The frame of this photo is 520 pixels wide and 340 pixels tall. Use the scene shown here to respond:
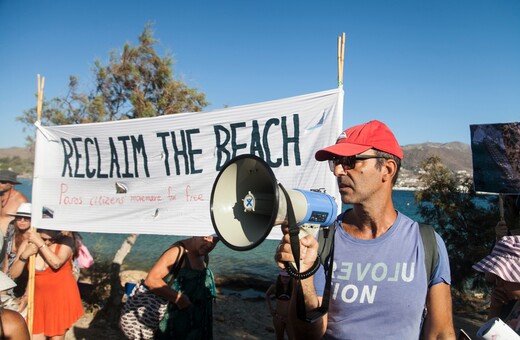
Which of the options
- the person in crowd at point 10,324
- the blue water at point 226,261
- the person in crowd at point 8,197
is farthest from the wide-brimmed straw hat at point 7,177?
the blue water at point 226,261

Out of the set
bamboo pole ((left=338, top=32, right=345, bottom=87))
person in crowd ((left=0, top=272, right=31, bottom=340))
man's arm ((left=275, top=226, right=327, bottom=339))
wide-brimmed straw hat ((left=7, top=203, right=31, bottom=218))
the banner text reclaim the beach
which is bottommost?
person in crowd ((left=0, top=272, right=31, bottom=340))

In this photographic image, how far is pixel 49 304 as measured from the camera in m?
3.93

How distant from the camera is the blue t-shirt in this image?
1.67 meters

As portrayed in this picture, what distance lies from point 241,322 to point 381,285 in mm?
5924

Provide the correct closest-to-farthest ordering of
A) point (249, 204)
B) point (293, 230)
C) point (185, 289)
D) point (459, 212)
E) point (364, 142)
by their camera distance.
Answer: point (293, 230), point (249, 204), point (364, 142), point (185, 289), point (459, 212)

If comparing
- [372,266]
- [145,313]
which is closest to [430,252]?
[372,266]

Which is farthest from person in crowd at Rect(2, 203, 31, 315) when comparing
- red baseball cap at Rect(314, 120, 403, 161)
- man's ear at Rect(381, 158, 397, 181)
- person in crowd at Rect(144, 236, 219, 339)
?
man's ear at Rect(381, 158, 397, 181)

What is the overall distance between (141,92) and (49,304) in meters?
4.89

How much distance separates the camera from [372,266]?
5.64 feet

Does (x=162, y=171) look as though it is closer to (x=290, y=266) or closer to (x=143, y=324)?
(x=143, y=324)

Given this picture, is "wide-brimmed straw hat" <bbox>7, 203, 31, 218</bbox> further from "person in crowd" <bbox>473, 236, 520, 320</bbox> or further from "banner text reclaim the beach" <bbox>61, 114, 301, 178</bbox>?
"person in crowd" <bbox>473, 236, 520, 320</bbox>

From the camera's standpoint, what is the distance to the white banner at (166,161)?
3285 millimetres

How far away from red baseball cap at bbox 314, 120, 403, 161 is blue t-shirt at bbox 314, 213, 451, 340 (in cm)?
40

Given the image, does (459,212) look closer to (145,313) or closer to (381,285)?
(145,313)
